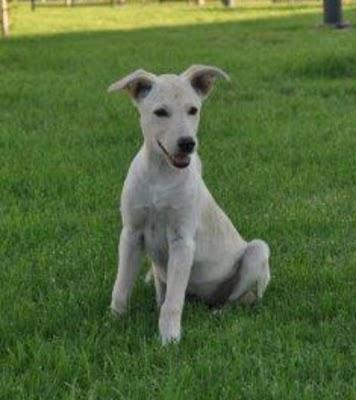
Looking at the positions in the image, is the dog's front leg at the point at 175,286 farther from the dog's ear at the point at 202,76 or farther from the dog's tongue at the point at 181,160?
the dog's ear at the point at 202,76

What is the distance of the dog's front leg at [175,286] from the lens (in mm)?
4789

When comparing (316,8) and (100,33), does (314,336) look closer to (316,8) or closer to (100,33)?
(100,33)

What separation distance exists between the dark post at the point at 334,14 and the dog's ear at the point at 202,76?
1836 cm

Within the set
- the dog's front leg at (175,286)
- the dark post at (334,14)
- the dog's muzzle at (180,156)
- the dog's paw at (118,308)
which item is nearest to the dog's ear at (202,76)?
the dog's muzzle at (180,156)

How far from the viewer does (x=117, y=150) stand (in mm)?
9430

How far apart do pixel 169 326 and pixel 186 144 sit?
0.94 meters

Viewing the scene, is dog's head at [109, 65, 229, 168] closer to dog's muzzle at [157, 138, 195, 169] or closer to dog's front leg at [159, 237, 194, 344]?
dog's muzzle at [157, 138, 195, 169]

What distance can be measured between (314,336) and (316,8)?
31.8m

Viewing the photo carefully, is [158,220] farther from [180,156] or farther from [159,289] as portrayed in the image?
[159,289]

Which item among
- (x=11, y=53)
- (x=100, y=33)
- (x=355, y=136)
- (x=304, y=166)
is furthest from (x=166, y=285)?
(x=100, y=33)

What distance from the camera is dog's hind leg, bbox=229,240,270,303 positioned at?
5363 millimetres

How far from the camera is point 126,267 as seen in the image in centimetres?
509

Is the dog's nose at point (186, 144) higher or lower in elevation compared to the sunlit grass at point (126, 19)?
higher

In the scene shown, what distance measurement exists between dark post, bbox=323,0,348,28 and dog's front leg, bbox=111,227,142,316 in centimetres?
1875
